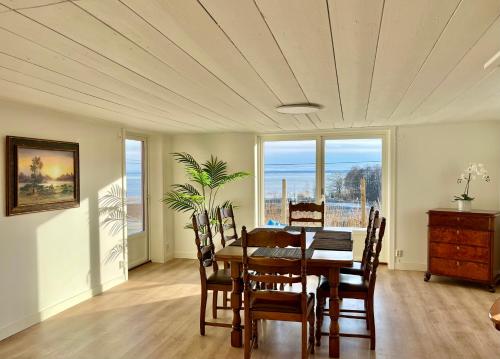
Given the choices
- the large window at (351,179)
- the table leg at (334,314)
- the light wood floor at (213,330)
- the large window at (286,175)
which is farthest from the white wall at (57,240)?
the large window at (351,179)

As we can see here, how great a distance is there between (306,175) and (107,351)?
12.8 feet

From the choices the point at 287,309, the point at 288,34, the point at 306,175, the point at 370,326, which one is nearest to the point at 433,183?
the point at 306,175

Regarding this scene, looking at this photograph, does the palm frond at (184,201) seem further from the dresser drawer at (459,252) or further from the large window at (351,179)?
the dresser drawer at (459,252)

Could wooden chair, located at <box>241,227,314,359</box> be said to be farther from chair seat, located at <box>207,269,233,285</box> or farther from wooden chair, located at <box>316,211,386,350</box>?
chair seat, located at <box>207,269,233,285</box>

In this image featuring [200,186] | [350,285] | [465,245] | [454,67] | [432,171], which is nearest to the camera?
[454,67]

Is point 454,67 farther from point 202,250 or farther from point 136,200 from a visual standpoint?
point 136,200

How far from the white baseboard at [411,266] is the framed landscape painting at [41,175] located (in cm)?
433

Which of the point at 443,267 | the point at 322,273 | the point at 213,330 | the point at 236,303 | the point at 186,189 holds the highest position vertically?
the point at 186,189

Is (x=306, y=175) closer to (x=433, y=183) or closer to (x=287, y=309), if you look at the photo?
(x=433, y=183)

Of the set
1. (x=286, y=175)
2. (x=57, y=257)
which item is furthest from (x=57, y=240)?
(x=286, y=175)

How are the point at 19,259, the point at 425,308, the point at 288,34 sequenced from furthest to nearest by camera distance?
the point at 425,308, the point at 19,259, the point at 288,34

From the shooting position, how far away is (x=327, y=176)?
5.86 m

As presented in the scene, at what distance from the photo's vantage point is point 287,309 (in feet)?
8.66

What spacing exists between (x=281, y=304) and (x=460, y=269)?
9.72 ft
